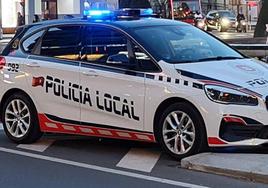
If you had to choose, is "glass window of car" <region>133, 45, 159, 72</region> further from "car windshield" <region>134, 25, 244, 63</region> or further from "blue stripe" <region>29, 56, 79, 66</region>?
"blue stripe" <region>29, 56, 79, 66</region>

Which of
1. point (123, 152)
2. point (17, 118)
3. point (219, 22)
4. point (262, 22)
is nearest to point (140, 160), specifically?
point (123, 152)

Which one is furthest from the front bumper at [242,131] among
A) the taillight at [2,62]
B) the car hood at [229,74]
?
the taillight at [2,62]

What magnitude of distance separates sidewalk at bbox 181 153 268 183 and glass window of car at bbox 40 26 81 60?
217 centimetres

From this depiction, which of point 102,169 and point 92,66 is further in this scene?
point 92,66

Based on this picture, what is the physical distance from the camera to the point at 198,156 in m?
7.24

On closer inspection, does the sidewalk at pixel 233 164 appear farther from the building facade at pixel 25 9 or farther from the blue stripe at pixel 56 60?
the building facade at pixel 25 9

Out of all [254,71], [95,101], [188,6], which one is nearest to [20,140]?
[95,101]

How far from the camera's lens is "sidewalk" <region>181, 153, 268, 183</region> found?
261 inches

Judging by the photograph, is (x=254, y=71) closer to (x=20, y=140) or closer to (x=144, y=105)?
(x=144, y=105)

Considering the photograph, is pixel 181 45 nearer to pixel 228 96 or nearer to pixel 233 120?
pixel 228 96

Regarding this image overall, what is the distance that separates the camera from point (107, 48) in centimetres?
809

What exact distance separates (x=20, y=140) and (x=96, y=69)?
1.61 m

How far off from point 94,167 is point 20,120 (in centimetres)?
188

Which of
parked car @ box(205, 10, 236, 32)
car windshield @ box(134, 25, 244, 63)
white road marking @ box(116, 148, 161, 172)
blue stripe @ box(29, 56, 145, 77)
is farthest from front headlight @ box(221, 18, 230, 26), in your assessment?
white road marking @ box(116, 148, 161, 172)
